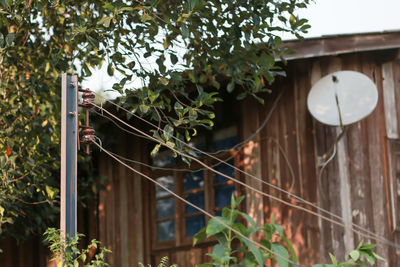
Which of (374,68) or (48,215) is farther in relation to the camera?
(48,215)

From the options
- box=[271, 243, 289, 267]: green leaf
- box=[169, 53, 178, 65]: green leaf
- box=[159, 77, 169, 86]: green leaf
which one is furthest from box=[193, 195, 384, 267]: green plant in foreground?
box=[169, 53, 178, 65]: green leaf

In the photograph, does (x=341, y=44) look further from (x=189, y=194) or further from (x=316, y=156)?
(x=189, y=194)

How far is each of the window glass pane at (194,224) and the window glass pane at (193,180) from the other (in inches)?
14.8

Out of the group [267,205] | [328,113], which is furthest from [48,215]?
[328,113]

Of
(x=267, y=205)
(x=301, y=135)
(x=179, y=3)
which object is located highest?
(x=179, y=3)

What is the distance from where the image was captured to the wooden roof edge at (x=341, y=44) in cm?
802

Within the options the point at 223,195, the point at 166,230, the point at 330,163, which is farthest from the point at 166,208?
the point at 330,163

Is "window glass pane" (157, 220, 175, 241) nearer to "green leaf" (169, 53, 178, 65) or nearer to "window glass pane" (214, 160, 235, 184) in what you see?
"window glass pane" (214, 160, 235, 184)

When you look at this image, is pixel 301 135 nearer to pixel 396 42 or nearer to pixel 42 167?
pixel 396 42

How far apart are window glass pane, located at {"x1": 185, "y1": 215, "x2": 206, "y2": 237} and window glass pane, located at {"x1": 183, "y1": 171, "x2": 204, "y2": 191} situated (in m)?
0.38

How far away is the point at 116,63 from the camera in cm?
794

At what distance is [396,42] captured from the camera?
26.5 feet

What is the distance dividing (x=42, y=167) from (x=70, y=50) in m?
1.50

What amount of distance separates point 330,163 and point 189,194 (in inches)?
92.5
